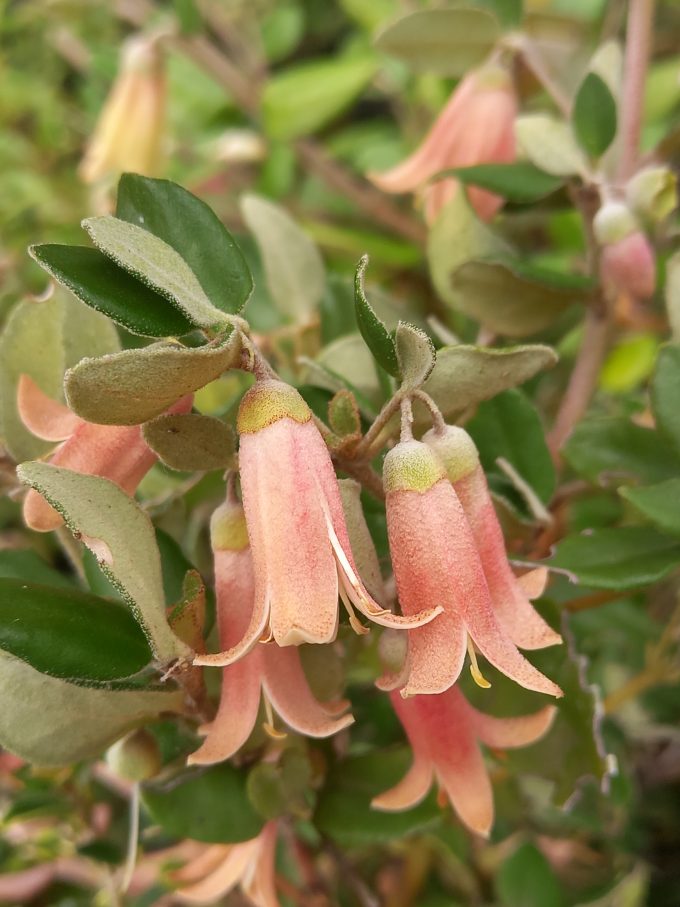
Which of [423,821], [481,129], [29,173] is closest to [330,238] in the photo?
[481,129]

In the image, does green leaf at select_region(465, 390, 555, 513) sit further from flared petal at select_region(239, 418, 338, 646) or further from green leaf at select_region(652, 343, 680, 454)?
flared petal at select_region(239, 418, 338, 646)

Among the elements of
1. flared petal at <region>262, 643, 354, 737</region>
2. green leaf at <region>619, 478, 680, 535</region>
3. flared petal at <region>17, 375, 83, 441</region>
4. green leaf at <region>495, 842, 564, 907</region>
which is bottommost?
green leaf at <region>495, 842, 564, 907</region>

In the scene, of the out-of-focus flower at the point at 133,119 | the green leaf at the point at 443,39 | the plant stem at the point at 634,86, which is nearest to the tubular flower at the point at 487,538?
the plant stem at the point at 634,86

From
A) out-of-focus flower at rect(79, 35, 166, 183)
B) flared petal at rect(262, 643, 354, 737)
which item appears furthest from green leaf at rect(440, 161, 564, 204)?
out-of-focus flower at rect(79, 35, 166, 183)

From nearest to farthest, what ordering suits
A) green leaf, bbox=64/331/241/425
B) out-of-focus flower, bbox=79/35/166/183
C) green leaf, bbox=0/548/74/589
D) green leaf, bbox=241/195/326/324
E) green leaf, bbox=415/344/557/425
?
1. green leaf, bbox=64/331/241/425
2. green leaf, bbox=415/344/557/425
3. green leaf, bbox=0/548/74/589
4. green leaf, bbox=241/195/326/324
5. out-of-focus flower, bbox=79/35/166/183

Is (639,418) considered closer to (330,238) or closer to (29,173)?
(330,238)

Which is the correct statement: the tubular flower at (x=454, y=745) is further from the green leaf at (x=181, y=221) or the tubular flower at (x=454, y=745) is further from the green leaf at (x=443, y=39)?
the green leaf at (x=443, y=39)

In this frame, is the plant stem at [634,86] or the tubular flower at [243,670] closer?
the tubular flower at [243,670]
